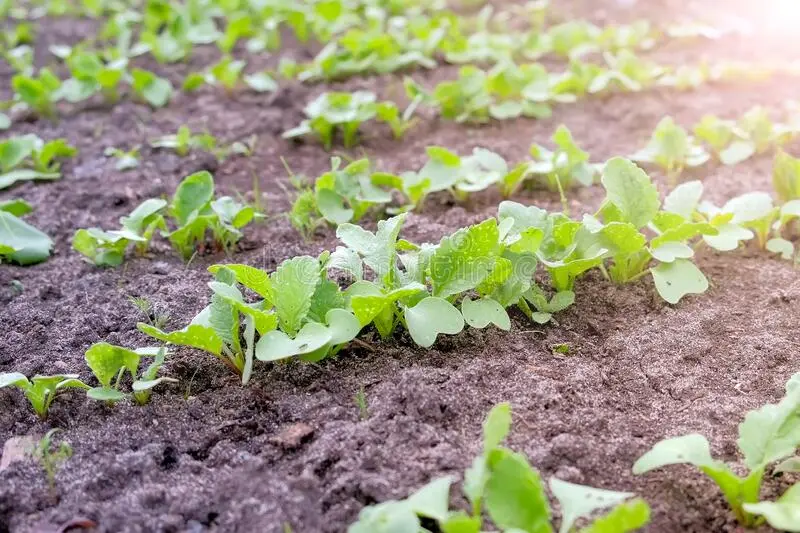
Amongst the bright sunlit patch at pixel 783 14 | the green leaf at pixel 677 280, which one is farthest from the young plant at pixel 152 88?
the bright sunlit patch at pixel 783 14

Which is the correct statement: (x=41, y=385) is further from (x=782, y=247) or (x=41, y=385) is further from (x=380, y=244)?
(x=782, y=247)

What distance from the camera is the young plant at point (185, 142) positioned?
298cm

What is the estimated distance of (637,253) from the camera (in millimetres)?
2008

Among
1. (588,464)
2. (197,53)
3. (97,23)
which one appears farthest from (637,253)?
(97,23)

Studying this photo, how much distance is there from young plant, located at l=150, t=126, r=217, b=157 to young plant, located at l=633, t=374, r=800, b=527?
2194 mm

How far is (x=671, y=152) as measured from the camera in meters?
2.65

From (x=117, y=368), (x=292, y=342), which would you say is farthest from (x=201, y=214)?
(x=292, y=342)

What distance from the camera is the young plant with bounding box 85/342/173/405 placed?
161 cm

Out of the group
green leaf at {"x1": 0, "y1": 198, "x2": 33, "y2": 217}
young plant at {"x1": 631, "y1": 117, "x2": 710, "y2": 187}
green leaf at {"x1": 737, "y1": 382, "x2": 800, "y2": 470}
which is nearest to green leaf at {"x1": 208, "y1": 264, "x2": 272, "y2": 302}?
green leaf at {"x1": 737, "y1": 382, "x2": 800, "y2": 470}

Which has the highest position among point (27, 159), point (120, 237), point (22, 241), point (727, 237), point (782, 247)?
point (727, 237)

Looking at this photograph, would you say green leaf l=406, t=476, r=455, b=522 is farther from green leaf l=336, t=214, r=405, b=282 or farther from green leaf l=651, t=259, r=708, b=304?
green leaf l=651, t=259, r=708, b=304

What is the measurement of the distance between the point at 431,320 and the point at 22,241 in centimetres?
138

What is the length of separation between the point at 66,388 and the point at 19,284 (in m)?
0.61

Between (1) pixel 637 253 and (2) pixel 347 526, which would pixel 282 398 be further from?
(1) pixel 637 253
